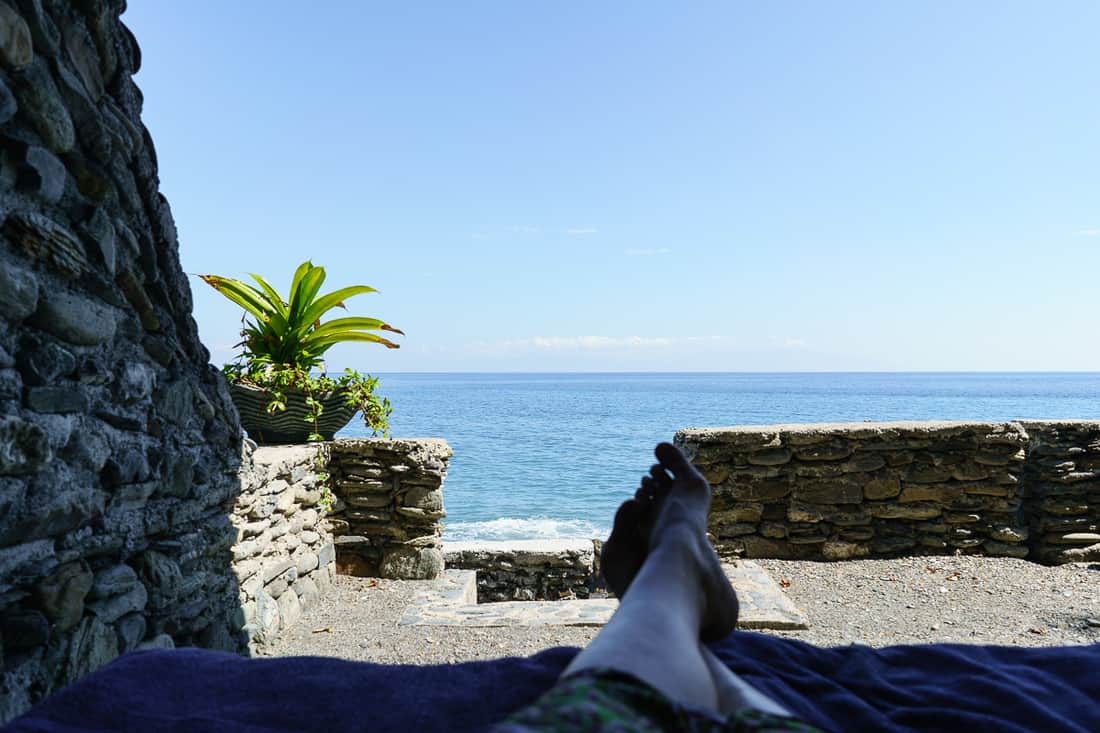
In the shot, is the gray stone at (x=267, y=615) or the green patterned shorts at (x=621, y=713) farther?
the gray stone at (x=267, y=615)

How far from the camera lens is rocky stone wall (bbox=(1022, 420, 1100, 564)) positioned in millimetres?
3881

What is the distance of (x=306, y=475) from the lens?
3.36 meters

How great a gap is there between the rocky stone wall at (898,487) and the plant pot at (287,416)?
2079 millimetres

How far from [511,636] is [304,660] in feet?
6.28

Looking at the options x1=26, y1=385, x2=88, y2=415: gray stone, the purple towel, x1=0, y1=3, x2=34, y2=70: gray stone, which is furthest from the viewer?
x1=26, y1=385, x2=88, y2=415: gray stone

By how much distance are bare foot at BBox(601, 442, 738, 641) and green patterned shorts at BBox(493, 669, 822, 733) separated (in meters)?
0.49

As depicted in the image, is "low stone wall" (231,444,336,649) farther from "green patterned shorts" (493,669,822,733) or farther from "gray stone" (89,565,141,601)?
"green patterned shorts" (493,669,822,733)

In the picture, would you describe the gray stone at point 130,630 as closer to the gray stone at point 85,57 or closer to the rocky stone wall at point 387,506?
the gray stone at point 85,57

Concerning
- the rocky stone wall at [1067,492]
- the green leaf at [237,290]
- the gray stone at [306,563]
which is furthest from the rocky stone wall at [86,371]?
the rocky stone wall at [1067,492]

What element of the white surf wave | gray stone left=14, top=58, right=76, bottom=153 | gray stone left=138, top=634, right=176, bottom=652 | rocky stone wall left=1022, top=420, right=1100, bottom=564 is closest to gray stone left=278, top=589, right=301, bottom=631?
gray stone left=138, top=634, right=176, bottom=652

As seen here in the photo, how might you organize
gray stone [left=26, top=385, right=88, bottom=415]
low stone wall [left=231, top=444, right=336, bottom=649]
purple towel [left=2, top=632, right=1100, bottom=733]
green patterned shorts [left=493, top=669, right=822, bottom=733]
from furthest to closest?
low stone wall [left=231, top=444, right=336, bottom=649] < gray stone [left=26, top=385, right=88, bottom=415] < purple towel [left=2, top=632, right=1100, bottom=733] < green patterned shorts [left=493, top=669, right=822, bottom=733]

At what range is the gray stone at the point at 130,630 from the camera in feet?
4.97

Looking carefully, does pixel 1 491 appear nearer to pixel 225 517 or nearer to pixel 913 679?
pixel 225 517

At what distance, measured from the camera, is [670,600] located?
0.97 meters
